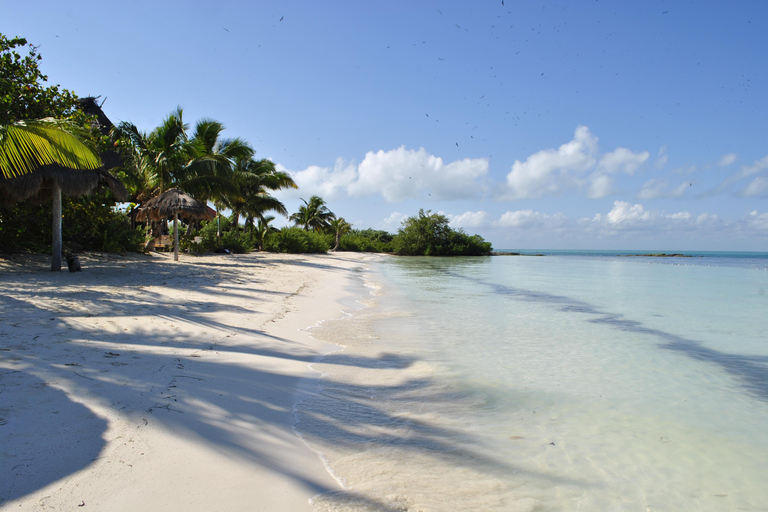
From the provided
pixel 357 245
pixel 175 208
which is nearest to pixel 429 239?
pixel 357 245

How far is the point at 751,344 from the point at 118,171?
1859cm

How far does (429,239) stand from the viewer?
167 ft

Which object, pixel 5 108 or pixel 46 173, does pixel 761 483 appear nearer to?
pixel 46 173

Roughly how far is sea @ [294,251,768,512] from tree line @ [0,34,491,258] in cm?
563

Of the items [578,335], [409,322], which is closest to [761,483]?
[578,335]

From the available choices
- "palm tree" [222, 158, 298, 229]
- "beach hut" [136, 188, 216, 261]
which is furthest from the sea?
"palm tree" [222, 158, 298, 229]

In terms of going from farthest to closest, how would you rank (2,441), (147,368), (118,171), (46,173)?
(118,171) → (46,173) → (147,368) → (2,441)

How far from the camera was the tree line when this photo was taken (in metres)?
6.79

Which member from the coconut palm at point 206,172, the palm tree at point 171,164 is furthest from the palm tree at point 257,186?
the palm tree at point 171,164

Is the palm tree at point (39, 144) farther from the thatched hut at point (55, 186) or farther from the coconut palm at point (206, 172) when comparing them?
the coconut palm at point (206, 172)

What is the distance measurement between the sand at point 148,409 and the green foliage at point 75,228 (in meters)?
6.80

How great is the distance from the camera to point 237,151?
20922 mm

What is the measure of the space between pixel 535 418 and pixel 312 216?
41374 mm

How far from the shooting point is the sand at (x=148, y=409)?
1855 mm
